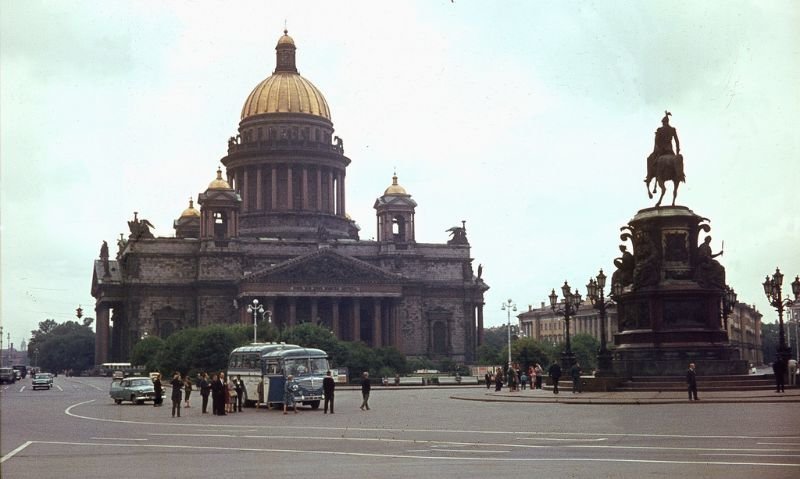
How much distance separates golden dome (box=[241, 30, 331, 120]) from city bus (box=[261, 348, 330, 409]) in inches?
3675

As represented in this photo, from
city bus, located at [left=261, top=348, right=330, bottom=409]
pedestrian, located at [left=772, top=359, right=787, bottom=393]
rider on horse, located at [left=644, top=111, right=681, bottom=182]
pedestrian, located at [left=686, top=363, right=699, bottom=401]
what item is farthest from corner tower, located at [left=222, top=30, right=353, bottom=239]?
pedestrian, located at [left=686, top=363, right=699, bottom=401]

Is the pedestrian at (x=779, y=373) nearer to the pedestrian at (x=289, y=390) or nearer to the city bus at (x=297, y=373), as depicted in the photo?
the city bus at (x=297, y=373)

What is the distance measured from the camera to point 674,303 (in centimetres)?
4225

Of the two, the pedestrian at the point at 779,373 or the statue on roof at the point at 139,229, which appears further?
the statue on roof at the point at 139,229

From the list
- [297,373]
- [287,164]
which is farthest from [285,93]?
[297,373]

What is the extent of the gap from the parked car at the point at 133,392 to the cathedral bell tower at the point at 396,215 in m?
74.3

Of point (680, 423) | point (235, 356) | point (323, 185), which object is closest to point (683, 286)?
point (680, 423)

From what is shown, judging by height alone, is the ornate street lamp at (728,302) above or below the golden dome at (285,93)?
below

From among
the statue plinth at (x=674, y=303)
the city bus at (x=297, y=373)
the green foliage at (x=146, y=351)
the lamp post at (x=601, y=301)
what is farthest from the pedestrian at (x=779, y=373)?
the green foliage at (x=146, y=351)

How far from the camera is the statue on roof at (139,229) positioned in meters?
126

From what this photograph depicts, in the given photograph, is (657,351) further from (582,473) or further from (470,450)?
(582,473)

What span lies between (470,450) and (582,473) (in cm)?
508

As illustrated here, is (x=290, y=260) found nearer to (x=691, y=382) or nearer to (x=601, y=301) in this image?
(x=601, y=301)

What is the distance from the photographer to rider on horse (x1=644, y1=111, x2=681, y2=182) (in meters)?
45.1
